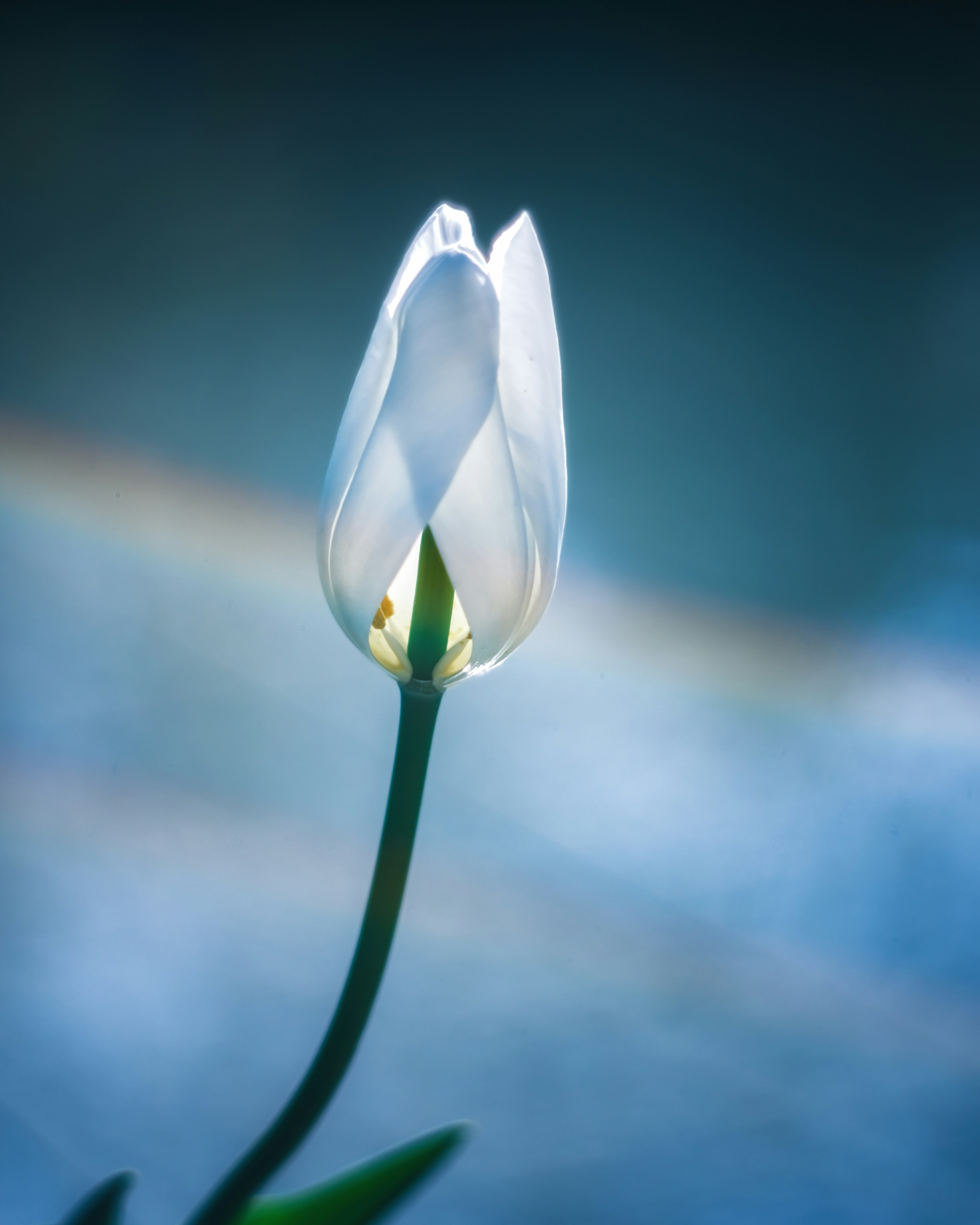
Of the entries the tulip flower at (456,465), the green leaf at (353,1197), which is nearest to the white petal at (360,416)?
the tulip flower at (456,465)

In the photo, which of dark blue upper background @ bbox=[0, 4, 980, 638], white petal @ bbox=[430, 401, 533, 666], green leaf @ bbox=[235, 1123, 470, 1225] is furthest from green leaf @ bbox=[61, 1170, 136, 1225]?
dark blue upper background @ bbox=[0, 4, 980, 638]

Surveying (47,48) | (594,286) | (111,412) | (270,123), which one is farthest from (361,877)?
(47,48)

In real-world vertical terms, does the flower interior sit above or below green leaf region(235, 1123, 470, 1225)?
above

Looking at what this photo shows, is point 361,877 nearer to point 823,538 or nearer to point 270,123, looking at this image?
point 823,538

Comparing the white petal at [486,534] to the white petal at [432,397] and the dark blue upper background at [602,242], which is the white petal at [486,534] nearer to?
the white petal at [432,397]

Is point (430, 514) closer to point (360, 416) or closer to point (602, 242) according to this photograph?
point (360, 416)

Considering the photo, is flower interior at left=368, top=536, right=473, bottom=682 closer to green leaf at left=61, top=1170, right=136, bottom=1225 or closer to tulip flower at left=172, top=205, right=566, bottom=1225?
tulip flower at left=172, top=205, right=566, bottom=1225

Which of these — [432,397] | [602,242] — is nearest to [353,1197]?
[432,397]
